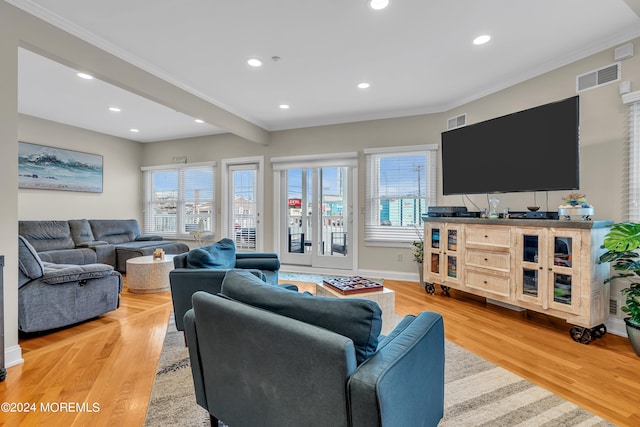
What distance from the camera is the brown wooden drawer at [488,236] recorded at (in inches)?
126

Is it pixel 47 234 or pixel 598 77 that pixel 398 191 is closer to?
pixel 598 77

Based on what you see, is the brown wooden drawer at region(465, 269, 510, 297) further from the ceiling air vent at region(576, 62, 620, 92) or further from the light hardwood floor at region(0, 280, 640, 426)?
the ceiling air vent at region(576, 62, 620, 92)

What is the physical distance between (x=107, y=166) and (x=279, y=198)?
360 centimetres

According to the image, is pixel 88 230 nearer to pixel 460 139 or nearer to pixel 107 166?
pixel 107 166

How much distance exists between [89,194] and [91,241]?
1.06m

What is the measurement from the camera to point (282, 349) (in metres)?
1.10

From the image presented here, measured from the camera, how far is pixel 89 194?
231 inches

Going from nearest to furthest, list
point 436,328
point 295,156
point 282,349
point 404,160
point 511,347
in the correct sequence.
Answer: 1. point 282,349
2. point 436,328
3. point 511,347
4. point 404,160
5. point 295,156

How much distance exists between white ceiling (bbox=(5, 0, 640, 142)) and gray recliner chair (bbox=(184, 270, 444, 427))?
7.30ft

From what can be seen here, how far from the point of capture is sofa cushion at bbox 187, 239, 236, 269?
8.27 feet

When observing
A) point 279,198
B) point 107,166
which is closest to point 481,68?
point 279,198

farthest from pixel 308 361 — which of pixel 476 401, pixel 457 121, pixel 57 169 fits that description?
pixel 57 169

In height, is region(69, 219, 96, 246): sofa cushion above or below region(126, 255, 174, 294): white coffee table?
above

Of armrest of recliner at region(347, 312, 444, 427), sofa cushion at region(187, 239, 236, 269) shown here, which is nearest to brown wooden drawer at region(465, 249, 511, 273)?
armrest of recliner at region(347, 312, 444, 427)
